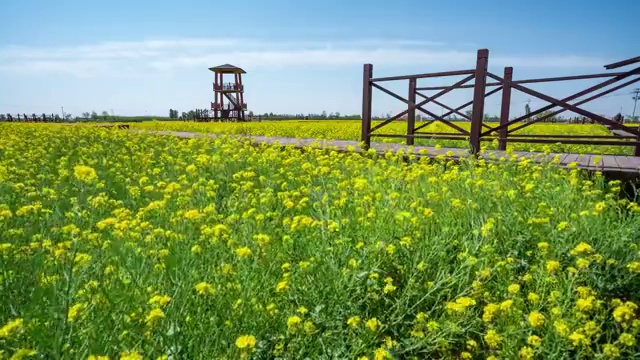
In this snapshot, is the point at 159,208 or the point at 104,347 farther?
the point at 159,208

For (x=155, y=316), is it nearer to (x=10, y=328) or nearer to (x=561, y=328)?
(x=10, y=328)

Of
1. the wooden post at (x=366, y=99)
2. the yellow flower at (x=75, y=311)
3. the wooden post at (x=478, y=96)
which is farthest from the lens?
the wooden post at (x=366, y=99)

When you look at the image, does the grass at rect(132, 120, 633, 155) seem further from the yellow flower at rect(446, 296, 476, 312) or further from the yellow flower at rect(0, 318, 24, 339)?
the yellow flower at rect(0, 318, 24, 339)

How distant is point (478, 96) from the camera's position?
5.90 metres

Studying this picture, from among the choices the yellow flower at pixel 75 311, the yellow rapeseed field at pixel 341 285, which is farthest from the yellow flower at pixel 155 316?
the yellow flower at pixel 75 311

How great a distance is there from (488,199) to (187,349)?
106 inches

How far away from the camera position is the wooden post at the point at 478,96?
5.81 m

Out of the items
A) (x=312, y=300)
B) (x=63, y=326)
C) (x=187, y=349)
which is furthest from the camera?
(x=312, y=300)

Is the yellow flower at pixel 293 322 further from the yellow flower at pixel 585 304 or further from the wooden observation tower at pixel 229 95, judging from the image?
the wooden observation tower at pixel 229 95

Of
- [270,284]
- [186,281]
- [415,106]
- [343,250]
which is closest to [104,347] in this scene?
[186,281]

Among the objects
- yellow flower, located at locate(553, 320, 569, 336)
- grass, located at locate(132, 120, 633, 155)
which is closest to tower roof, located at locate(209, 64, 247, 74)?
grass, located at locate(132, 120, 633, 155)

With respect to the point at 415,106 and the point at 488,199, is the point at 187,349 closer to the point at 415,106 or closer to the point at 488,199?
the point at 488,199

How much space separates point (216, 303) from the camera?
1.94 metres

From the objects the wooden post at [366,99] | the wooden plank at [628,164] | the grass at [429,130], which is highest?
the wooden post at [366,99]
